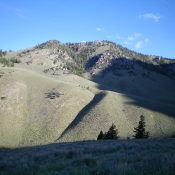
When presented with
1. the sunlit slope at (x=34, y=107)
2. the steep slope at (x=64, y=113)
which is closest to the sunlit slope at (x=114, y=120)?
the steep slope at (x=64, y=113)

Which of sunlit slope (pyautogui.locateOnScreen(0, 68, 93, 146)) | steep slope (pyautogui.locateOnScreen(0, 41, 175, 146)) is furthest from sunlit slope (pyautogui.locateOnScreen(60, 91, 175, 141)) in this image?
sunlit slope (pyautogui.locateOnScreen(0, 68, 93, 146))

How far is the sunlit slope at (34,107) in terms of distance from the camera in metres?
119

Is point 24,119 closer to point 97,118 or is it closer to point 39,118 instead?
point 39,118

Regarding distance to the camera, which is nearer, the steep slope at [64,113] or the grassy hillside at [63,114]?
the grassy hillside at [63,114]

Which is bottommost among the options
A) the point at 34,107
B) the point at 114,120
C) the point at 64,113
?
the point at 114,120

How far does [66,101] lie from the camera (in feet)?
485

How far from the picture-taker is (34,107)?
5551 inches

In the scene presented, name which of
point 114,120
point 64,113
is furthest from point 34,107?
point 114,120

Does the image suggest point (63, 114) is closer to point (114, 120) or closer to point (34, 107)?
point (34, 107)

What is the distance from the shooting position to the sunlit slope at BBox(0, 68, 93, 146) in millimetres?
119438

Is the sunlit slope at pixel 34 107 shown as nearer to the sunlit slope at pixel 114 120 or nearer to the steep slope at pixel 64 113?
the steep slope at pixel 64 113

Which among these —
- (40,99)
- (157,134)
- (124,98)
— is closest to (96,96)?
(124,98)

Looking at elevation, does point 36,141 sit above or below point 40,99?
below

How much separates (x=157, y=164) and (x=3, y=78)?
536 ft
